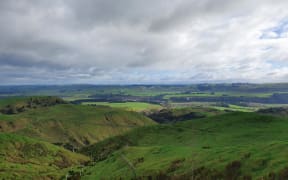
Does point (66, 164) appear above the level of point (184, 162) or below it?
below

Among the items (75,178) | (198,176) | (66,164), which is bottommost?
(66,164)

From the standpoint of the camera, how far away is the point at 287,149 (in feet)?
194

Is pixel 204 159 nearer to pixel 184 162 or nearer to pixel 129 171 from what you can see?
pixel 184 162

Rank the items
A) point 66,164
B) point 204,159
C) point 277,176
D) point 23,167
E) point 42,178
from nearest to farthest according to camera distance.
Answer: point 277,176 < point 204,159 < point 42,178 < point 23,167 < point 66,164

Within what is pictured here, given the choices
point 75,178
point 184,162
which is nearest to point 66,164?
point 75,178

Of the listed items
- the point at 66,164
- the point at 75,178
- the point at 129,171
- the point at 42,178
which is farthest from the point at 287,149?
the point at 66,164

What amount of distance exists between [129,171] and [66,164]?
120m

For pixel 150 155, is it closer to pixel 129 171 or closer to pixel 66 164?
pixel 129 171

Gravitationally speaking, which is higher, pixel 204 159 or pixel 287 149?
pixel 287 149

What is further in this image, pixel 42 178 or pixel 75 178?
pixel 42 178

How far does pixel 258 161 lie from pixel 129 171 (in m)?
45.9

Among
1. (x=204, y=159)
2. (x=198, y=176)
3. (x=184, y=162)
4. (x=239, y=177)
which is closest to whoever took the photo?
(x=239, y=177)

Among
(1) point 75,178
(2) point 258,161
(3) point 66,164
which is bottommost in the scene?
(3) point 66,164

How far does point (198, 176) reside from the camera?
62.9 meters
